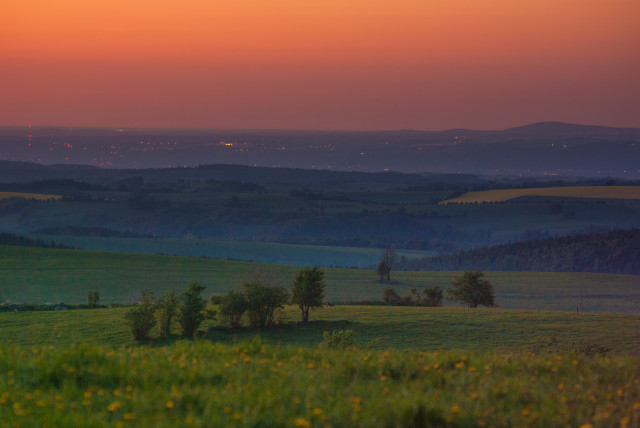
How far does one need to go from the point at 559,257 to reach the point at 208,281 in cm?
7253

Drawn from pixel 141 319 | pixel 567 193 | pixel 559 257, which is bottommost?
pixel 141 319

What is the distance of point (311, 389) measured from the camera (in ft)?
24.2

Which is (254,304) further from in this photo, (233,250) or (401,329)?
(233,250)

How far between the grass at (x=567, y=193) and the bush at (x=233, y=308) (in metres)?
163

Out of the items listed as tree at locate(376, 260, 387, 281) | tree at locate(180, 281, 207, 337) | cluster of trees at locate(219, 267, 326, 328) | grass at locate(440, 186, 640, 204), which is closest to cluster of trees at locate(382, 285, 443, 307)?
cluster of trees at locate(219, 267, 326, 328)

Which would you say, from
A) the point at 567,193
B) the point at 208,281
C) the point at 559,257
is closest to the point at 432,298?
the point at 208,281

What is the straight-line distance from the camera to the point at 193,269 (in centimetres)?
7425

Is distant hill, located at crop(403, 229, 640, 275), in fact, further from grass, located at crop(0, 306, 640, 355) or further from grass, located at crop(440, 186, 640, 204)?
grass, located at crop(0, 306, 640, 355)

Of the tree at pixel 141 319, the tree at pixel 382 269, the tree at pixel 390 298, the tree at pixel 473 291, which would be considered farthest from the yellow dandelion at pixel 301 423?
the tree at pixel 382 269

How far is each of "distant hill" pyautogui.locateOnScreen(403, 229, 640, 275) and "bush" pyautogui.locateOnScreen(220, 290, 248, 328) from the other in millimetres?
91893

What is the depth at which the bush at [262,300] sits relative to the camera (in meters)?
25.8

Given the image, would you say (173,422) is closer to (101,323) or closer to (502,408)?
(502,408)

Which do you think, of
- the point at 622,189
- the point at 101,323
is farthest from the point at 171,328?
the point at 622,189

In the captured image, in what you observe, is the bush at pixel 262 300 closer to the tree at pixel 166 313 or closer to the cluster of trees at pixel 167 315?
the cluster of trees at pixel 167 315
